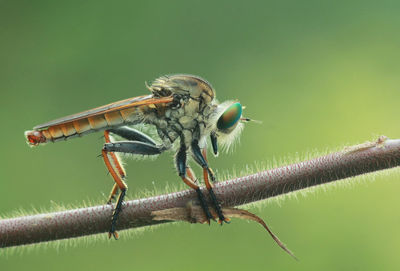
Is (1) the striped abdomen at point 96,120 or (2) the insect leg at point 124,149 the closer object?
(2) the insect leg at point 124,149

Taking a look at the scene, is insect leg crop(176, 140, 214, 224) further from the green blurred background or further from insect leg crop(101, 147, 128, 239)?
the green blurred background

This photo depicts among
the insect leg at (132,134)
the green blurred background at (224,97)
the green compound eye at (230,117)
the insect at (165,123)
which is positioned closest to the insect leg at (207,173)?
the insect at (165,123)

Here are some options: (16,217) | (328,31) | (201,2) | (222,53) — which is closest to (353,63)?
(328,31)

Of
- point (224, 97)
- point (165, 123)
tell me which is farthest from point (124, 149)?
point (224, 97)

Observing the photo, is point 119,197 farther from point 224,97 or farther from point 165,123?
point 224,97

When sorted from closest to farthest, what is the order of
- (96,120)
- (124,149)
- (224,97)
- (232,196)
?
(232,196) → (124,149) → (96,120) → (224,97)

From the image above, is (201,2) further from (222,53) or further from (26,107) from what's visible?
(26,107)

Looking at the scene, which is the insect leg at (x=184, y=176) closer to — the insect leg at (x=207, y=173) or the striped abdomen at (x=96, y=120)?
the insect leg at (x=207, y=173)
